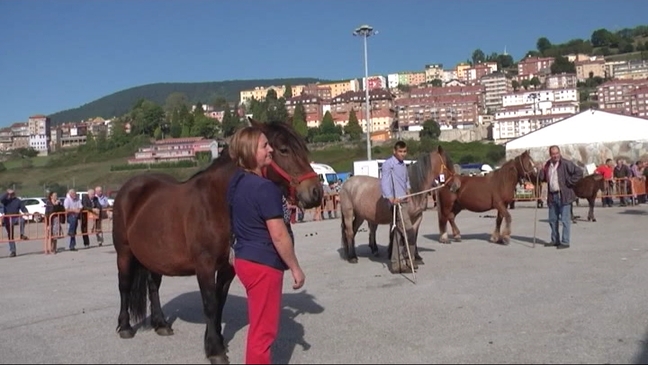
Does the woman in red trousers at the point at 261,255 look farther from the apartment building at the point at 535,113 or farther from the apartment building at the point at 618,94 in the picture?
the apartment building at the point at 618,94

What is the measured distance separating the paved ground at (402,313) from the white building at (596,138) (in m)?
37.5

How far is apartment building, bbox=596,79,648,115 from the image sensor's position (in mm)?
180200

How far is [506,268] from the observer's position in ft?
37.0

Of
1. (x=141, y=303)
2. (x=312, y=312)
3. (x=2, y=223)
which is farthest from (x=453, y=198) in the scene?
(x=2, y=223)

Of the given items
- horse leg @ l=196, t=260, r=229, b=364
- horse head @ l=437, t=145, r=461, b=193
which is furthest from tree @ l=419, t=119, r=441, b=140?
horse leg @ l=196, t=260, r=229, b=364

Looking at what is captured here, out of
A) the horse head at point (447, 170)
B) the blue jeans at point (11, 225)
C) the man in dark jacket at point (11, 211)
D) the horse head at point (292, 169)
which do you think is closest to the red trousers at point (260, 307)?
the horse head at point (292, 169)

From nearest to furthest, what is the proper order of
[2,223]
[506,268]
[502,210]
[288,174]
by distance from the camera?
1. [288,174]
2. [506,268]
3. [502,210]
4. [2,223]

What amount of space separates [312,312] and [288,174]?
10.4 feet

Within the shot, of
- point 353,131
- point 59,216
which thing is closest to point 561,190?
point 59,216

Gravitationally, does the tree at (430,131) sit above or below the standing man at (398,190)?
above

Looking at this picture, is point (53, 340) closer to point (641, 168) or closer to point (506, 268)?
point (506, 268)

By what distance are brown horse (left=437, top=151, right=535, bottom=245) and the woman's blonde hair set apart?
10359 millimetres

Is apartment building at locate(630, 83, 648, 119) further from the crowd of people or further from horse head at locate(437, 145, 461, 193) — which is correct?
horse head at locate(437, 145, 461, 193)

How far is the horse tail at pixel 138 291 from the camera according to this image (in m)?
7.37
